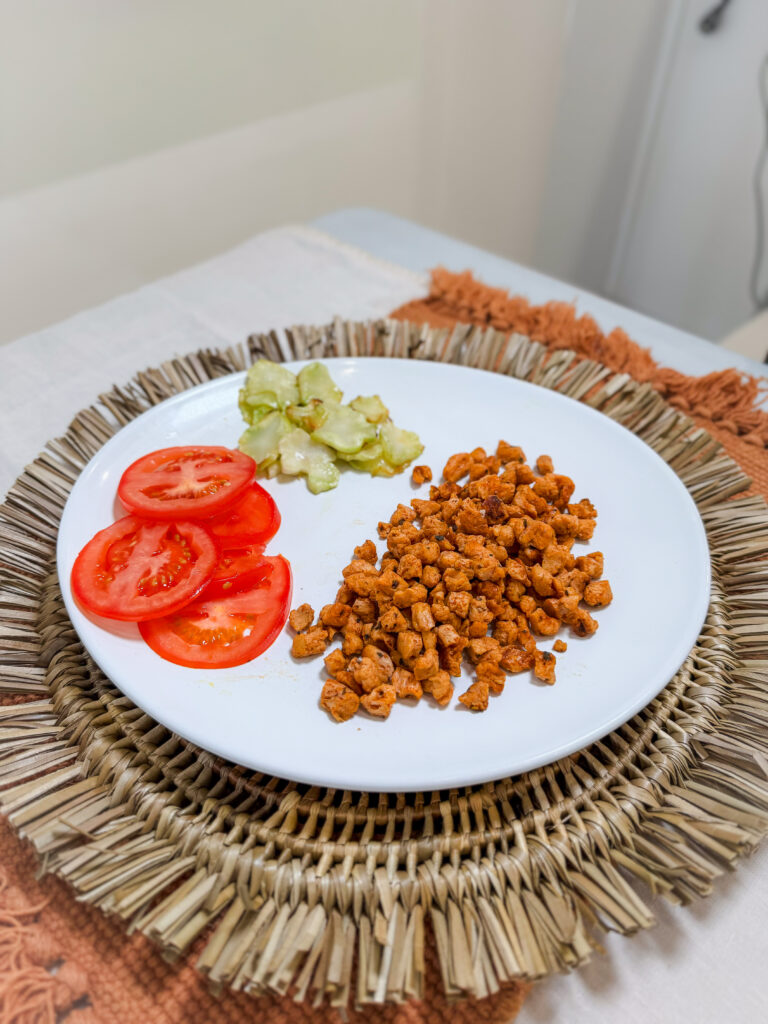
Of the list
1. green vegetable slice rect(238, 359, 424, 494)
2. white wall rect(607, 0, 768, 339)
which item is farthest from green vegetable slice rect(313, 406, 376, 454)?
white wall rect(607, 0, 768, 339)

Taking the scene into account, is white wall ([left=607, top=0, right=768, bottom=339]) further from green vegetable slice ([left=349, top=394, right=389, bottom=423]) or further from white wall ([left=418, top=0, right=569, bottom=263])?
green vegetable slice ([left=349, top=394, right=389, bottom=423])

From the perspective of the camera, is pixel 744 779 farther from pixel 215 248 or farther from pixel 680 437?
pixel 215 248

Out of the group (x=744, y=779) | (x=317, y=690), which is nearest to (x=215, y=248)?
(x=317, y=690)

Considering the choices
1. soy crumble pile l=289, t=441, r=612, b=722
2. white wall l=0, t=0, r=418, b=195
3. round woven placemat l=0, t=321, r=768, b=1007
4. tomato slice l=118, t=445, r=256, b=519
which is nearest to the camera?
round woven placemat l=0, t=321, r=768, b=1007

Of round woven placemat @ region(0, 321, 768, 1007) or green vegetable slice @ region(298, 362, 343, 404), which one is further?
green vegetable slice @ region(298, 362, 343, 404)

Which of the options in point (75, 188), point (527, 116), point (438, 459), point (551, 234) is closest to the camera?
point (438, 459)

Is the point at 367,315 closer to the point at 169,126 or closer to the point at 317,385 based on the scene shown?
the point at 317,385
